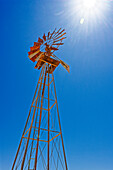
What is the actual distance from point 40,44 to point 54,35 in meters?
1.85

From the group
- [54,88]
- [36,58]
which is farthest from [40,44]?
[54,88]

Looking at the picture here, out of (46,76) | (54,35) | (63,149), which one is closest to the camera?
(63,149)

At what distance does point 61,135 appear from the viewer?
10.8 meters

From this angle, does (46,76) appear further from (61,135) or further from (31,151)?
(31,151)

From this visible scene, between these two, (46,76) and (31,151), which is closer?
(31,151)

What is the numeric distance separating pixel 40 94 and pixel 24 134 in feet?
11.3

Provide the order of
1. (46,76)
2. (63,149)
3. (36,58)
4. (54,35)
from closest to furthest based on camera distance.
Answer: (63,149), (36,58), (46,76), (54,35)

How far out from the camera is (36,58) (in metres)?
11.9

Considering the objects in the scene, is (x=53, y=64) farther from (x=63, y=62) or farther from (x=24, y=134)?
(x=24, y=134)

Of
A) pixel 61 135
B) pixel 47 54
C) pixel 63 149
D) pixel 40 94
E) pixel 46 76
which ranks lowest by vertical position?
pixel 63 149

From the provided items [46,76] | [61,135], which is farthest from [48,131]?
[46,76]

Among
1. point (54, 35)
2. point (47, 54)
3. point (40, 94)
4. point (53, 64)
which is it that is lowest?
point (40, 94)

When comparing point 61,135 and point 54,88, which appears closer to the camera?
point 61,135

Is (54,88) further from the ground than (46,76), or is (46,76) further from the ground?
(46,76)
